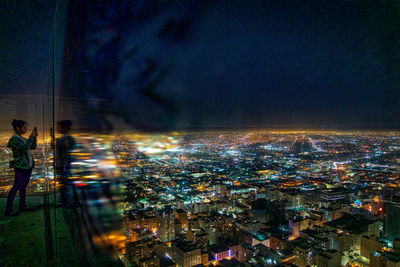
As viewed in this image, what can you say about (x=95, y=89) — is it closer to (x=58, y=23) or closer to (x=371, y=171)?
(x=58, y=23)

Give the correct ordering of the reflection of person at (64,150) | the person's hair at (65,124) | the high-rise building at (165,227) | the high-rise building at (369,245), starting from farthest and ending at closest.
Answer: the high-rise building at (165,227) → the high-rise building at (369,245) → the person's hair at (65,124) → the reflection of person at (64,150)

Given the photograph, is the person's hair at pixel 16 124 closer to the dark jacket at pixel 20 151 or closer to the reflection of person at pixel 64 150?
the dark jacket at pixel 20 151

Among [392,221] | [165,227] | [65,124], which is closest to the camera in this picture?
[65,124]

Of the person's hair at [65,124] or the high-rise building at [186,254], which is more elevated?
the person's hair at [65,124]

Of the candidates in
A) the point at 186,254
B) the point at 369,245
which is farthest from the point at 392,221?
the point at 186,254

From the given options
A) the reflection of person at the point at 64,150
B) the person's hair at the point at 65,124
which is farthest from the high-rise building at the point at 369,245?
the person's hair at the point at 65,124

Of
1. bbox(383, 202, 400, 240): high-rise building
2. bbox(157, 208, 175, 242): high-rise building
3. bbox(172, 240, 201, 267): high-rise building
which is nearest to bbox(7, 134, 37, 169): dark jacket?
bbox(172, 240, 201, 267): high-rise building

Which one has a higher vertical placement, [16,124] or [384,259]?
[16,124]

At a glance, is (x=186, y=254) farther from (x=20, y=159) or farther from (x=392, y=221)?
(x=392, y=221)

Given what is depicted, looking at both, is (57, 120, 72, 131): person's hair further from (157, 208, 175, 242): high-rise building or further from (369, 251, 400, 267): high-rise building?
(369, 251, 400, 267): high-rise building
